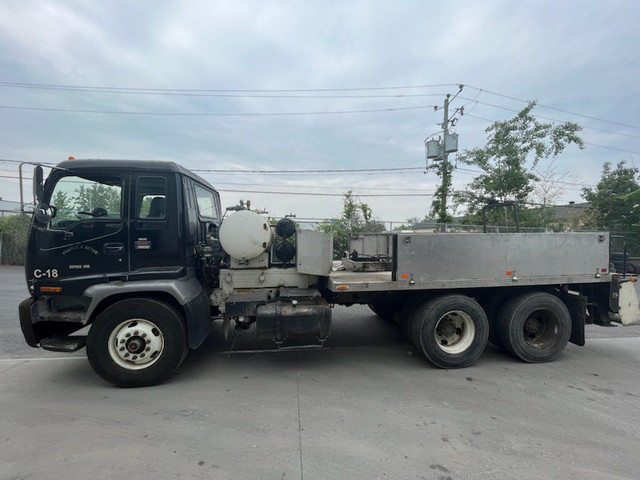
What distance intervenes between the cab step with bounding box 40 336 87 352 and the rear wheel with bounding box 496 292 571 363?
5442 millimetres

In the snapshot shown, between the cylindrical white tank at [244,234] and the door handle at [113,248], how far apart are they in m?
1.16

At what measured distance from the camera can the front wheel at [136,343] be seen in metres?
3.83

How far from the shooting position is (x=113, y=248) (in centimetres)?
397

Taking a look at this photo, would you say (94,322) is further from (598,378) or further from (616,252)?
(616,252)

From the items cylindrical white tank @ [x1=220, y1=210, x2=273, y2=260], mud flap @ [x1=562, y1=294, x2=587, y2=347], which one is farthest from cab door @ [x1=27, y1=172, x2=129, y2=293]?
mud flap @ [x1=562, y1=294, x2=587, y2=347]

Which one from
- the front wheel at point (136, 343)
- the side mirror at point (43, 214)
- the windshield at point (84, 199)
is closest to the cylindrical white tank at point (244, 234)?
the front wheel at point (136, 343)

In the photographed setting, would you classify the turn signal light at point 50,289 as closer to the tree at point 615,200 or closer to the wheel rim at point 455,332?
the wheel rim at point 455,332

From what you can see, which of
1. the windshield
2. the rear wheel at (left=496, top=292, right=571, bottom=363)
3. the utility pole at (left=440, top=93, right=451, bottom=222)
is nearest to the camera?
the windshield

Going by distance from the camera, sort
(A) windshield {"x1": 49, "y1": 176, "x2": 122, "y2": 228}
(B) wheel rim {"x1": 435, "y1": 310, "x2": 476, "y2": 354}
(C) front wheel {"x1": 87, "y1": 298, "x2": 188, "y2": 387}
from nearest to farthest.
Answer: (C) front wheel {"x1": 87, "y1": 298, "x2": 188, "y2": 387}, (A) windshield {"x1": 49, "y1": 176, "x2": 122, "y2": 228}, (B) wheel rim {"x1": 435, "y1": 310, "x2": 476, "y2": 354}

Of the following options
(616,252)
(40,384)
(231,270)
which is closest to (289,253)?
(231,270)

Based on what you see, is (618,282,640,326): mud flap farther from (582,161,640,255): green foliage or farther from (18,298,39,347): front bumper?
(582,161,640,255): green foliage

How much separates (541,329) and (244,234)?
4521mm

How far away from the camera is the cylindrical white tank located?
4281mm

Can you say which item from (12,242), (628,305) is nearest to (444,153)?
(628,305)
